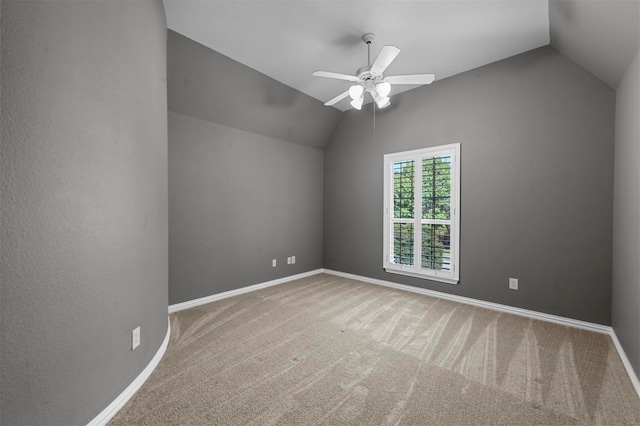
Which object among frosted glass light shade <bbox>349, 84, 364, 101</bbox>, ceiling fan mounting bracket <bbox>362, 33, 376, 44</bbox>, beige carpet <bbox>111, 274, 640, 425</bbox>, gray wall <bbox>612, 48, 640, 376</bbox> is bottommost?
beige carpet <bbox>111, 274, 640, 425</bbox>

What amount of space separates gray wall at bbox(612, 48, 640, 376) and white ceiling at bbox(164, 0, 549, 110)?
3.37ft

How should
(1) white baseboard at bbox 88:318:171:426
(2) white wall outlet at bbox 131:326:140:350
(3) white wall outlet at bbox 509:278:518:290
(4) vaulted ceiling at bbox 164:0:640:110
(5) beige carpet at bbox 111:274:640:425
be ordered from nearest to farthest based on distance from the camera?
(1) white baseboard at bbox 88:318:171:426
(5) beige carpet at bbox 111:274:640:425
(2) white wall outlet at bbox 131:326:140:350
(4) vaulted ceiling at bbox 164:0:640:110
(3) white wall outlet at bbox 509:278:518:290

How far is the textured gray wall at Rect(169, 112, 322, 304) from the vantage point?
3.19 m

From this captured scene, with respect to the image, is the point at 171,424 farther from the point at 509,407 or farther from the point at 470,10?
the point at 470,10

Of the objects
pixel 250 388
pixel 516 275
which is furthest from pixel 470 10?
pixel 250 388

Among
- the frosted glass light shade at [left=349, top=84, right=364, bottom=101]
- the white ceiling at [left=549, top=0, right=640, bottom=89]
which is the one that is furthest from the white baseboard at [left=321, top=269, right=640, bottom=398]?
the frosted glass light shade at [left=349, top=84, right=364, bottom=101]

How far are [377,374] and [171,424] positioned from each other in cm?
132

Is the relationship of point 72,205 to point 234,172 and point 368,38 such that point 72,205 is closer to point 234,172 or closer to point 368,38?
point 234,172

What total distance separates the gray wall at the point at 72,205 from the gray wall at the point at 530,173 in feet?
11.1

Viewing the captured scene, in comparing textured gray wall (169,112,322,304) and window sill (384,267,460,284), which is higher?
textured gray wall (169,112,322,304)

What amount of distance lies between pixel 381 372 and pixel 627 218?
2299 mm

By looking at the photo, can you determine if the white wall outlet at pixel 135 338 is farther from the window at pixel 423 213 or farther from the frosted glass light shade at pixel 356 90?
the window at pixel 423 213

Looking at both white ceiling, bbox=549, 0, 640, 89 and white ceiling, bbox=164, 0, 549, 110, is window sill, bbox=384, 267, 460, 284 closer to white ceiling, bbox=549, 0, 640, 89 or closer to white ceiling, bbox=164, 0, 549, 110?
white ceiling, bbox=549, 0, 640, 89

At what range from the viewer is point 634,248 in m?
1.90
